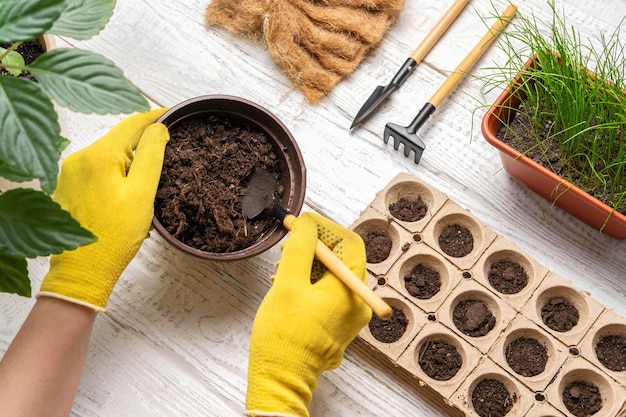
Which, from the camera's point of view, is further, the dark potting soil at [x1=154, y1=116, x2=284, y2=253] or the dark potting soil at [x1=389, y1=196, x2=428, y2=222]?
the dark potting soil at [x1=389, y1=196, x2=428, y2=222]

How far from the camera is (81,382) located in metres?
1.07

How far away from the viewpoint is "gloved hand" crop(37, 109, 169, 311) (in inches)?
36.9

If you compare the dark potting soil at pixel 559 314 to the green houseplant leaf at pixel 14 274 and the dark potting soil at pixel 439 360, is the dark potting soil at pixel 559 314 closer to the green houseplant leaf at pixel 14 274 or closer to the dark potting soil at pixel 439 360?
the dark potting soil at pixel 439 360

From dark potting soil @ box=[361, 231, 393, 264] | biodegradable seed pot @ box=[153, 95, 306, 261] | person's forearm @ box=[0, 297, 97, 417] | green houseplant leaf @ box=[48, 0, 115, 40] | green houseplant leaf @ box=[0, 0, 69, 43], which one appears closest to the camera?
green houseplant leaf @ box=[0, 0, 69, 43]

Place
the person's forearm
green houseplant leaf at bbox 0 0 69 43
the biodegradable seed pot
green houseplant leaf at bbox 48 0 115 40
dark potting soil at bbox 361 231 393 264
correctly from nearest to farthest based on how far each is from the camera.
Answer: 1. green houseplant leaf at bbox 0 0 69 43
2. green houseplant leaf at bbox 48 0 115 40
3. the person's forearm
4. the biodegradable seed pot
5. dark potting soil at bbox 361 231 393 264

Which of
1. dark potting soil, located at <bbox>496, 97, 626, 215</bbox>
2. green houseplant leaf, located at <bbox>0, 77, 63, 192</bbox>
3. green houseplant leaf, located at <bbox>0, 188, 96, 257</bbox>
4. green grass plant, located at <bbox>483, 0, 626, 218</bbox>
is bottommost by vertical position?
green houseplant leaf, located at <bbox>0, 188, 96, 257</bbox>

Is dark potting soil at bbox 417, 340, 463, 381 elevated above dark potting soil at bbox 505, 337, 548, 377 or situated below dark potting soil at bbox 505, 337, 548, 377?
below

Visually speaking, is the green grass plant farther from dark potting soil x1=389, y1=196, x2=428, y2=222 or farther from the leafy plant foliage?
the leafy plant foliage

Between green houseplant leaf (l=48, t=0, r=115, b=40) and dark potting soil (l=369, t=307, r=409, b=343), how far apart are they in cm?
59

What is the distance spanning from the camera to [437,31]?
1188 mm

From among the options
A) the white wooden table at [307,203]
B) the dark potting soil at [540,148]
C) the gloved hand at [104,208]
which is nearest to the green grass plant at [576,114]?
the dark potting soil at [540,148]

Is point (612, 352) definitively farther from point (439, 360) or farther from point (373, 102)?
point (373, 102)

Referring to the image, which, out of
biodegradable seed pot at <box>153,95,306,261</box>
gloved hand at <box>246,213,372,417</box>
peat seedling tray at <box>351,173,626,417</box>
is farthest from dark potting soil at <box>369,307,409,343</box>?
biodegradable seed pot at <box>153,95,306,261</box>

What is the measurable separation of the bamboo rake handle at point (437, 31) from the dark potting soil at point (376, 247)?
1.03 ft
